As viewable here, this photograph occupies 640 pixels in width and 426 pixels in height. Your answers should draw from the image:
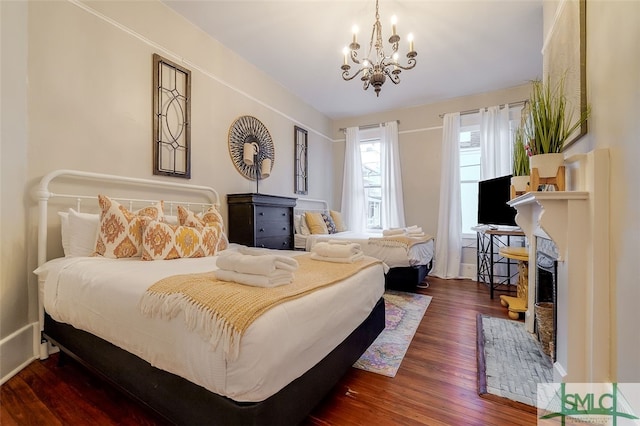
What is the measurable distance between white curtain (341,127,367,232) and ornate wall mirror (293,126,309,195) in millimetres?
964

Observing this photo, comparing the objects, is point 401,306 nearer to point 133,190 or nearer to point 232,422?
point 232,422

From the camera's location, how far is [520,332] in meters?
2.33

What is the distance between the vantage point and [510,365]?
182cm

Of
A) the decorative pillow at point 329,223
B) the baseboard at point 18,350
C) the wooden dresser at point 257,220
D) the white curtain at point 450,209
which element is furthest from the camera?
the white curtain at point 450,209

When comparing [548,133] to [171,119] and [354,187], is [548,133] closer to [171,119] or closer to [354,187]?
[171,119]

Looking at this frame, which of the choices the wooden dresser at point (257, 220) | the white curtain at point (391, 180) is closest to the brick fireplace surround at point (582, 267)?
the wooden dresser at point (257, 220)

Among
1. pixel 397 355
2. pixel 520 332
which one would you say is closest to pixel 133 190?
pixel 397 355

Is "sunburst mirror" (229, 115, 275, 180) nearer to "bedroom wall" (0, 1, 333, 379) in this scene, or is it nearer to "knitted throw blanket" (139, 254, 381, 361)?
"bedroom wall" (0, 1, 333, 379)

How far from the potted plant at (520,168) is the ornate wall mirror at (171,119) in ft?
10.1

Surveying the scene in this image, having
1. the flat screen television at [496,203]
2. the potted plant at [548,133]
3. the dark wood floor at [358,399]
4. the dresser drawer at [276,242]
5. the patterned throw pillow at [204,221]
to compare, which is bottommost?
the dark wood floor at [358,399]

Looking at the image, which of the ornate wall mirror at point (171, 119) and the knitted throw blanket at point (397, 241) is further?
the knitted throw blanket at point (397, 241)

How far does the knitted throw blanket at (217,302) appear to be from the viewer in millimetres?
916

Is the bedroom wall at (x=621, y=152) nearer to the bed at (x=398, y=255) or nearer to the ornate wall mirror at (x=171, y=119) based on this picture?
the bed at (x=398, y=255)

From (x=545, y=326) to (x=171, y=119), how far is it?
11.6 ft
